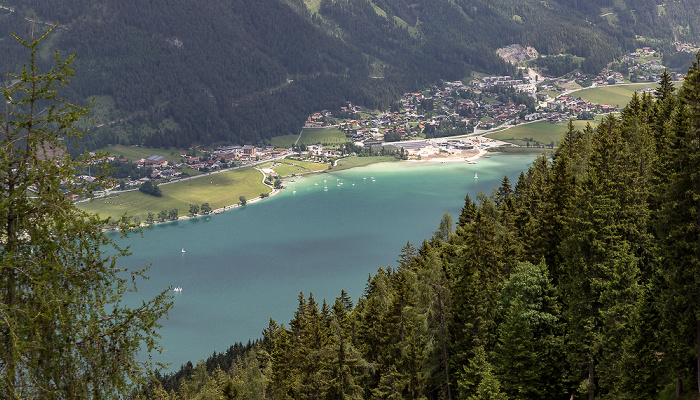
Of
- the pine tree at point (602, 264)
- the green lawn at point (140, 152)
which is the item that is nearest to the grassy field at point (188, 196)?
the green lawn at point (140, 152)

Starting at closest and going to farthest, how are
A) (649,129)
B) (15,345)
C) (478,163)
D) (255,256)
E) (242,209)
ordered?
(15,345) → (649,129) → (255,256) → (242,209) → (478,163)

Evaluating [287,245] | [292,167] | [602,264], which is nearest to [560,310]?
[602,264]

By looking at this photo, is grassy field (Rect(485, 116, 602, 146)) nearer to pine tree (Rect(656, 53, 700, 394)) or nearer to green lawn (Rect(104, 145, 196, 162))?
green lawn (Rect(104, 145, 196, 162))

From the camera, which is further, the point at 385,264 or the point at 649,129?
the point at 385,264

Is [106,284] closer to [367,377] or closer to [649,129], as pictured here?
[367,377]

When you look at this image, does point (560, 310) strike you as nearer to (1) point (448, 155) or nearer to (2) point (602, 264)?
(2) point (602, 264)

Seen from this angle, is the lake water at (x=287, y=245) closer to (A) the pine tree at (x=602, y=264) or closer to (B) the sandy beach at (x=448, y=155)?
(B) the sandy beach at (x=448, y=155)

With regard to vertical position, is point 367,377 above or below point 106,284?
below

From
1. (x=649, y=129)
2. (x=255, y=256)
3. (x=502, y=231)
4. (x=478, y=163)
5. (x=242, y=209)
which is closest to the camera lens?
(x=502, y=231)

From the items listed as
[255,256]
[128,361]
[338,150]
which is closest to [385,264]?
[255,256]
